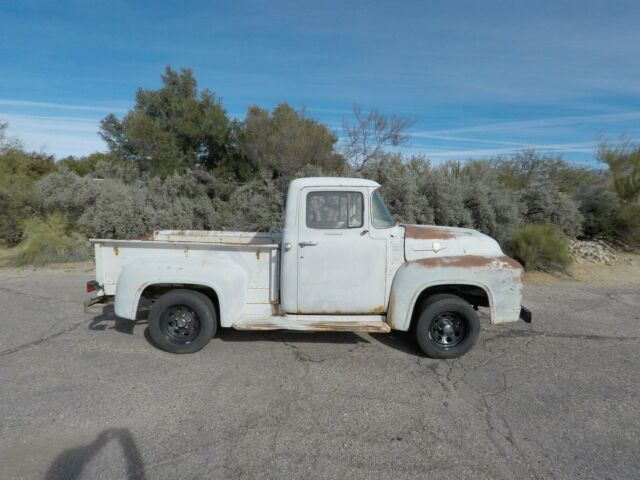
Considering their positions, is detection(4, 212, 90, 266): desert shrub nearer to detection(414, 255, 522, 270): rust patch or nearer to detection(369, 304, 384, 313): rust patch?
detection(369, 304, 384, 313): rust patch

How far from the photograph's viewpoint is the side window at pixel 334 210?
4.55 metres

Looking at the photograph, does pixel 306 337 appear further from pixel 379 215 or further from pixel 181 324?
pixel 379 215

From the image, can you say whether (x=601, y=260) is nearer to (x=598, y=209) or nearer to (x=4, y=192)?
(x=598, y=209)

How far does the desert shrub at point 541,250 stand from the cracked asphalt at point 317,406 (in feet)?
11.8

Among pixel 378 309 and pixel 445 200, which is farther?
pixel 445 200

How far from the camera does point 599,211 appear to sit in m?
12.4

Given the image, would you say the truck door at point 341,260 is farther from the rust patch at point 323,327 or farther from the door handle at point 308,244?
the rust patch at point 323,327

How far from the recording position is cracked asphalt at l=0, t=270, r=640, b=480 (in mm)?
2789

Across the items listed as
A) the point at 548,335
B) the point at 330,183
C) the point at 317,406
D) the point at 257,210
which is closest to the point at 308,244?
the point at 330,183

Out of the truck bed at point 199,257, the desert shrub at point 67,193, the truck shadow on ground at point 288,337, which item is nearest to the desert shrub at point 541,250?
the truck shadow on ground at point 288,337

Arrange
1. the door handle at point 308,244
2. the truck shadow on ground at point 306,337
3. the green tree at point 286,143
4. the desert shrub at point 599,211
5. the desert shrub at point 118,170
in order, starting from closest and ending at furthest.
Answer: the door handle at point 308,244 → the truck shadow on ground at point 306,337 → the desert shrub at point 599,211 → the green tree at point 286,143 → the desert shrub at point 118,170

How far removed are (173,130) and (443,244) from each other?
13.6 m

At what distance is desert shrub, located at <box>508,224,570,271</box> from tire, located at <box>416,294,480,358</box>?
18.4 feet

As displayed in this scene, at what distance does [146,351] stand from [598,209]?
13738 mm
